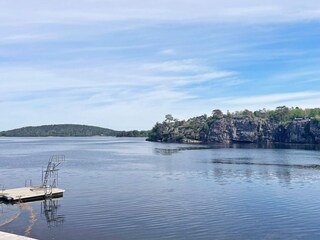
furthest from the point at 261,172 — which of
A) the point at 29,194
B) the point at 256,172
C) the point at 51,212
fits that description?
the point at 51,212

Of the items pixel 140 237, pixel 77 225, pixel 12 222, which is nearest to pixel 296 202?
pixel 140 237

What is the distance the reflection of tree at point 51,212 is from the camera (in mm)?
54172

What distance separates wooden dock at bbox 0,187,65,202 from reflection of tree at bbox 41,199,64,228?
6.64 feet

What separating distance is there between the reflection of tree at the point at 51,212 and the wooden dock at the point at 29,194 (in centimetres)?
203

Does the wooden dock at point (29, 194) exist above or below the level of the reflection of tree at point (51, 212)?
above

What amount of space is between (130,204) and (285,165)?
Answer: 243 ft

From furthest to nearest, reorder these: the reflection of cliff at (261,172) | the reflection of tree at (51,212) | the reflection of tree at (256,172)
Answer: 1. the reflection of tree at (256,172)
2. the reflection of cliff at (261,172)
3. the reflection of tree at (51,212)

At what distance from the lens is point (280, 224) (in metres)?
52.5

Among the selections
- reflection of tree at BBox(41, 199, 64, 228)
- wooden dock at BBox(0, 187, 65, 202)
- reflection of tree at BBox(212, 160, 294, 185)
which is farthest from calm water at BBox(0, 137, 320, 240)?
wooden dock at BBox(0, 187, 65, 202)

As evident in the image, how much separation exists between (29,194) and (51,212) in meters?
11.6

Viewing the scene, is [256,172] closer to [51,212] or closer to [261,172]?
[261,172]

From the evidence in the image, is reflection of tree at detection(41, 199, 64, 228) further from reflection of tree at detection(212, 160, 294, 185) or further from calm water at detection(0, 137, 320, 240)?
reflection of tree at detection(212, 160, 294, 185)

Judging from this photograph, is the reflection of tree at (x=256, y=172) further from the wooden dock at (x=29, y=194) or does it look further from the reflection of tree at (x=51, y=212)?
the reflection of tree at (x=51, y=212)

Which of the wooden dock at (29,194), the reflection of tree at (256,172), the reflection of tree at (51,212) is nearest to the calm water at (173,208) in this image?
the reflection of tree at (51,212)
